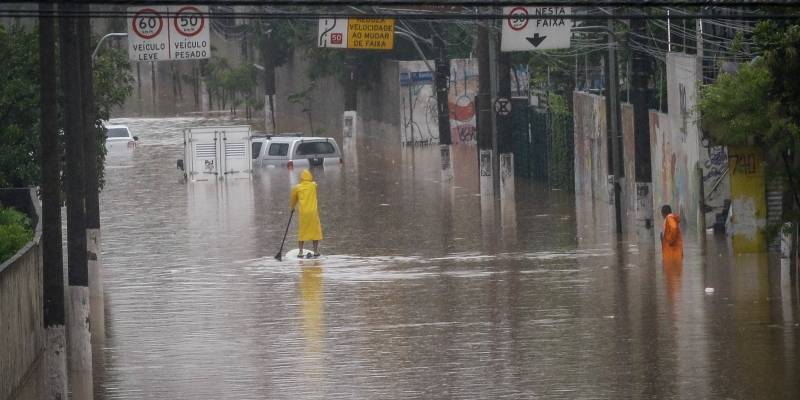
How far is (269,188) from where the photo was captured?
4038 centimetres

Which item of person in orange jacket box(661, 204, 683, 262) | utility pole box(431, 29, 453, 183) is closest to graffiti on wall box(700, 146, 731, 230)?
person in orange jacket box(661, 204, 683, 262)

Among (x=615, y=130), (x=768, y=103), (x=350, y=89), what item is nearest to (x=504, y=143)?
(x=615, y=130)

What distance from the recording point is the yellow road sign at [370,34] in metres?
39.7

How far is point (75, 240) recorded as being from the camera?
634 inches

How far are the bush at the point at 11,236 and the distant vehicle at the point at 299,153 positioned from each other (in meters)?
28.7

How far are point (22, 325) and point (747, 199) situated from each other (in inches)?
494

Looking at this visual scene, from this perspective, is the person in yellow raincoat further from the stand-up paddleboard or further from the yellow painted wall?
the yellow painted wall

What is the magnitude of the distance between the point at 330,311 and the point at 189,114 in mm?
63719

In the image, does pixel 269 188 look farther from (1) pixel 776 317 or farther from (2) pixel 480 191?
(1) pixel 776 317

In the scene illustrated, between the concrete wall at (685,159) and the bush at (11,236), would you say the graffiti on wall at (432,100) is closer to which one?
the concrete wall at (685,159)

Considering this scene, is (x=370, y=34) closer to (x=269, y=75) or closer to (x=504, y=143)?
Result: (x=504, y=143)

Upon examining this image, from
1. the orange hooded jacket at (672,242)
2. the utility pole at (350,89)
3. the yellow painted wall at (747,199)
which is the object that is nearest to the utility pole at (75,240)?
the orange hooded jacket at (672,242)

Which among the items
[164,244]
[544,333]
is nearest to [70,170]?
[544,333]

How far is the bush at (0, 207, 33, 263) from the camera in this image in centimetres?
1617
